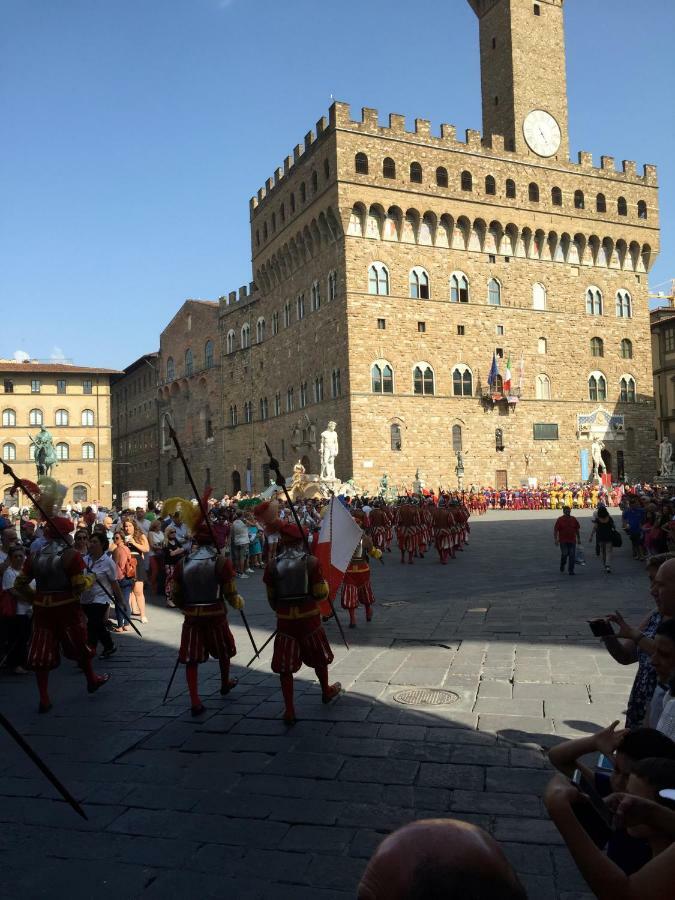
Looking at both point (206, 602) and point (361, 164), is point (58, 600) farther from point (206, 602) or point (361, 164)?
point (361, 164)

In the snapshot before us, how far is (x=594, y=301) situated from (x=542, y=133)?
32.8 feet

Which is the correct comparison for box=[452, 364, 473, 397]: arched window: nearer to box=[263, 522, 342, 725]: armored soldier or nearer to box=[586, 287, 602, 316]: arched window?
box=[586, 287, 602, 316]: arched window

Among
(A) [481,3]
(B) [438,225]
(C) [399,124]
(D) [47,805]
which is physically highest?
(A) [481,3]

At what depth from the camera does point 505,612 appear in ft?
33.7

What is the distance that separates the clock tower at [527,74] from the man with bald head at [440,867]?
43.1 metres

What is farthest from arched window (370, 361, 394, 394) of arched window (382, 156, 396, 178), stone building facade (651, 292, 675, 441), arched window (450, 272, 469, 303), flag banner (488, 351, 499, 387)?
stone building facade (651, 292, 675, 441)

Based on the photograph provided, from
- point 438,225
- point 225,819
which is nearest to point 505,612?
point 225,819

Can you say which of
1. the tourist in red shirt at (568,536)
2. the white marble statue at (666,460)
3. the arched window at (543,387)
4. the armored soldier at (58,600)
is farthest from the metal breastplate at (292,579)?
the white marble statue at (666,460)

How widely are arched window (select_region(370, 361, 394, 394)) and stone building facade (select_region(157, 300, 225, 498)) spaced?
55.6ft

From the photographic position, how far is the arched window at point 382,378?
117ft

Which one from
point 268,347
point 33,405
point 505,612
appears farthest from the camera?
point 33,405

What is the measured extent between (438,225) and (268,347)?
1343 centimetres

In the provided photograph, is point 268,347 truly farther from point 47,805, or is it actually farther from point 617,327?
point 47,805

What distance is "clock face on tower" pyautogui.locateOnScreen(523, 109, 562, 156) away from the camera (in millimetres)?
40062
